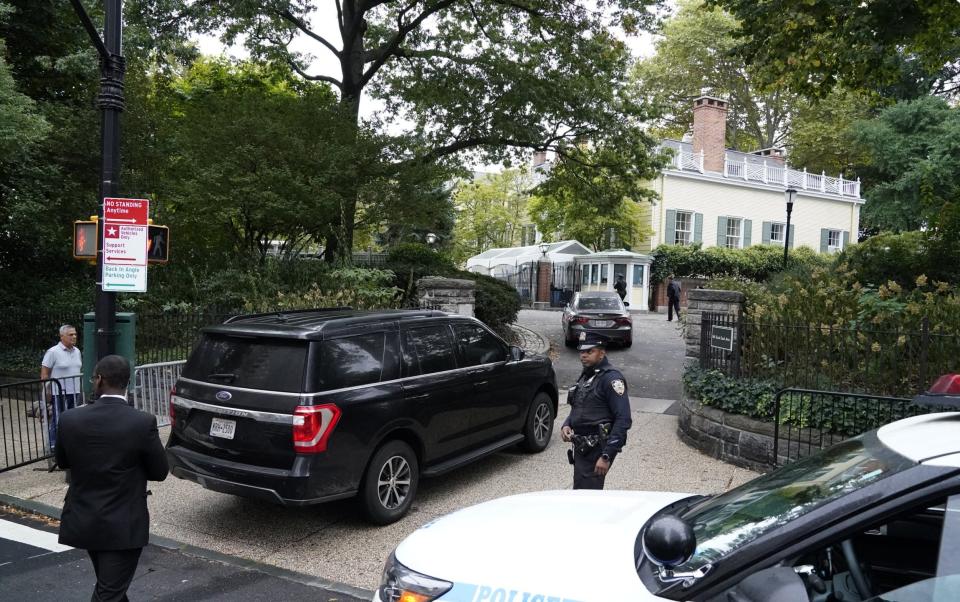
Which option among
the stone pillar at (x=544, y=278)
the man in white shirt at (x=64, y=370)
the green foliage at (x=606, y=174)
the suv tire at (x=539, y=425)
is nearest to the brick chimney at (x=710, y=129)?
the stone pillar at (x=544, y=278)

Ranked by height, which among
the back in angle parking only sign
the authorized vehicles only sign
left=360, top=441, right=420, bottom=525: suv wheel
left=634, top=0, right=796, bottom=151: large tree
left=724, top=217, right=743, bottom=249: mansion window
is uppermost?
left=634, top=0, right=796, bottom=151: large tree

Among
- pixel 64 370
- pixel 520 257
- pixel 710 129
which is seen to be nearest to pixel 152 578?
pixel 64 370

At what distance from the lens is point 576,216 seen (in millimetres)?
31312

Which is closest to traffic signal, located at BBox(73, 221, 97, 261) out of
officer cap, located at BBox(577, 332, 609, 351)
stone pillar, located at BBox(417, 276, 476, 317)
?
officer cap, located at BBox(577, 332, 609, 351)

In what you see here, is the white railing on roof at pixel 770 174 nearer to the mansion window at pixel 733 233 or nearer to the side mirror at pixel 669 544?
the mansion window at pixel 733 233

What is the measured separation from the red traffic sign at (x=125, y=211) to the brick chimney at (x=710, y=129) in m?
31.5

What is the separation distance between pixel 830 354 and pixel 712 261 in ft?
83.7

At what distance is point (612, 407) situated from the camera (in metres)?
4.98

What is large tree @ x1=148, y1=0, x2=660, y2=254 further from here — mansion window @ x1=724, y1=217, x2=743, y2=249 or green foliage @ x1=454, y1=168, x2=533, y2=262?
green foliage @ x1=454, y1=168, x2=533, y2=262

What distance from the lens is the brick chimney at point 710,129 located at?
111 ft

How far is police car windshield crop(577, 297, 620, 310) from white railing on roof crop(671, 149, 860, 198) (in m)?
16.6

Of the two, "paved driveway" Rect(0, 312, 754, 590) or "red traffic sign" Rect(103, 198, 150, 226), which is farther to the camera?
"red traffic sign" Rect(103, 198, 150, 226)

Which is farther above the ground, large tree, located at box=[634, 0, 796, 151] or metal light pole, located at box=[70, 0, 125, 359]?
large tree, located at box=[634, 0, 796, 151]

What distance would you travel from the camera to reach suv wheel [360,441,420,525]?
5551mm
